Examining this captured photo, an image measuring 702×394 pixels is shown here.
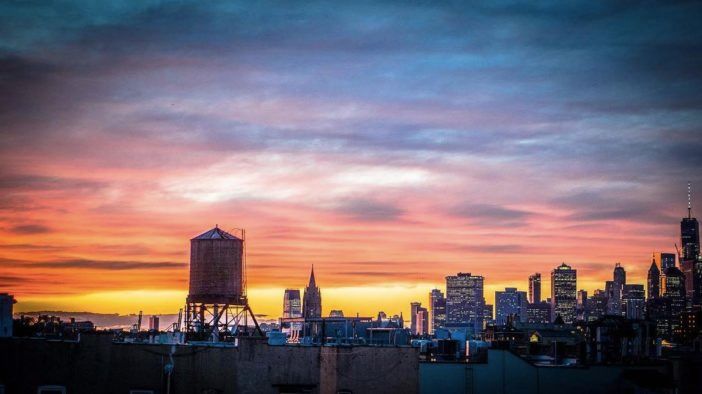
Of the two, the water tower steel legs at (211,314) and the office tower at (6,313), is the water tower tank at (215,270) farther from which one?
the office tower at (6,313)

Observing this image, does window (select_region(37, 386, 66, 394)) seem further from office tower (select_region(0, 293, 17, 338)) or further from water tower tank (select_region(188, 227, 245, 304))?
water tower tank (select_region(188, 227, 245, 304))

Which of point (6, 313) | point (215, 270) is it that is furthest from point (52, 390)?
point (215, 270)

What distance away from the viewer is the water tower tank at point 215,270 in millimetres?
85625

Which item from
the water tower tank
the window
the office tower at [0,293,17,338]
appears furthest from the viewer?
the water tower tank

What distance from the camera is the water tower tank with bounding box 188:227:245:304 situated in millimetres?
85625

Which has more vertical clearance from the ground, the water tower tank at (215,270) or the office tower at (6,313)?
the water tower tank at (215,270)

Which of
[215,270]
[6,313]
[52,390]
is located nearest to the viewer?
[52,390]

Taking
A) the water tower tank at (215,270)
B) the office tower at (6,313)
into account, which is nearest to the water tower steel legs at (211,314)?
the water tower tank at (215,270)

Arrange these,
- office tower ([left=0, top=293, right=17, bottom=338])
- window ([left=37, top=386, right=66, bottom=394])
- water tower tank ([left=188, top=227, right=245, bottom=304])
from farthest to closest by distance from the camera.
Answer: water tower tank ([left=188, top=227, right=245, bottom=304]) < office tower ([left=0, top=293, right=17, bottom=338]) < window ([left=37, top=386, right=66, bottom=394])

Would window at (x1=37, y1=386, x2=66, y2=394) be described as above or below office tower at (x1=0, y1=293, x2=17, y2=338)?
below

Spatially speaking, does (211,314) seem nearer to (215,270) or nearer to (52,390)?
(215,270)

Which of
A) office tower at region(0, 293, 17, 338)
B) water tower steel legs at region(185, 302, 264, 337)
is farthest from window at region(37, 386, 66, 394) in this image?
water tower steel legs at region(185, 302, 264, 337)

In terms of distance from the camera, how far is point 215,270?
85.9m

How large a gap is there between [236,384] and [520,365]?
26.1 m
